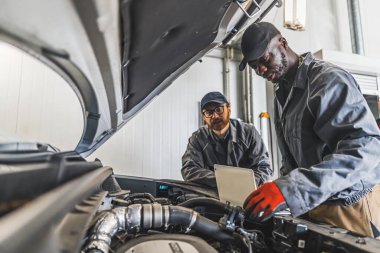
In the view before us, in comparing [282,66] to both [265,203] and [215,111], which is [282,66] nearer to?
[265,203]

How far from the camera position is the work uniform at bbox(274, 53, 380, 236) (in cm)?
91

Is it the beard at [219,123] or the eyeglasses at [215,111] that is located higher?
the eyeglasses at [215,111]

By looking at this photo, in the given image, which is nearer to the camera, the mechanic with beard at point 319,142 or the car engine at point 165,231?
the car engine at point 165,231

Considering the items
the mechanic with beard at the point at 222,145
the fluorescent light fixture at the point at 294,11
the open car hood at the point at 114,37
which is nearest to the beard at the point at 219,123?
the mechanic with beard at the point at 222,145

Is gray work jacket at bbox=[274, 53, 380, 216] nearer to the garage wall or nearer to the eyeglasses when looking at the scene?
the eyeglasses

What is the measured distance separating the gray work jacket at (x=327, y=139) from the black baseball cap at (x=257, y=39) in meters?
0.18

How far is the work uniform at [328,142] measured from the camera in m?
0.91

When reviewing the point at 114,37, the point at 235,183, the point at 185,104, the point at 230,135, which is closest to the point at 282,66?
the point at 235,183

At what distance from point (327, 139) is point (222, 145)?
4.30 ft

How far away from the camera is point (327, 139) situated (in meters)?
1.03

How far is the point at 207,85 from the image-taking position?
325 centimetres

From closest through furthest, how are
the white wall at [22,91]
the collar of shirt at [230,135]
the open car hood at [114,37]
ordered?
the open car hood at [114,37] < the white wall at [22,91] < the collar of shirt at [230,135]

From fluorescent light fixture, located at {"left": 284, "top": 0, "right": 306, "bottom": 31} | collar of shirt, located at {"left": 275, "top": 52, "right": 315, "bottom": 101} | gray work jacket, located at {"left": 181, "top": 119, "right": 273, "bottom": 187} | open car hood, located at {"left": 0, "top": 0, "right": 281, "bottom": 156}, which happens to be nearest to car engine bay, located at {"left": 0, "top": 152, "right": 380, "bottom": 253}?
open car hood, located at {"left": 0, "top": 0, "right": 281, "bottom": 156}

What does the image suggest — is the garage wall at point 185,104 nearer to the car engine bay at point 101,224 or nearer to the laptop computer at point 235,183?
the laptop computer at point 235,183
